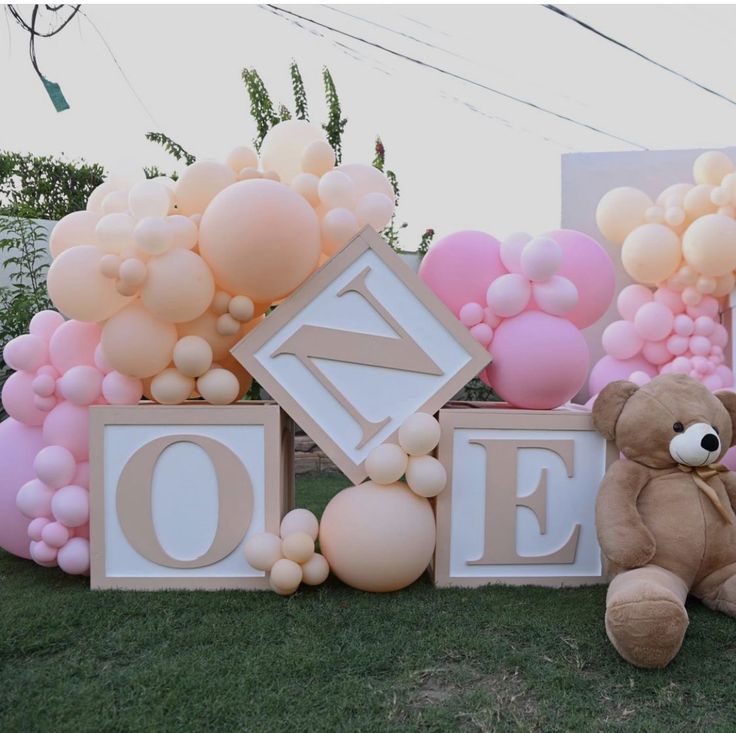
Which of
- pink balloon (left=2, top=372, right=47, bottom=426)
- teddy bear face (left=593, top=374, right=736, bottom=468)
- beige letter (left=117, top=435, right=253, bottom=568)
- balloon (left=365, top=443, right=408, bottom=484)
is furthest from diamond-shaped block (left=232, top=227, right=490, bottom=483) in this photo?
pink balloon (left=2, top=372, right=47, bottom=426)

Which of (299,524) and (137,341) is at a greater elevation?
(137,341)

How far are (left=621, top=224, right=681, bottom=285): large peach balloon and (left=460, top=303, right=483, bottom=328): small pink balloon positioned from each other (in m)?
1.47

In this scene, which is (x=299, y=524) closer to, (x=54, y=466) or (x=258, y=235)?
(x=54, y=466)

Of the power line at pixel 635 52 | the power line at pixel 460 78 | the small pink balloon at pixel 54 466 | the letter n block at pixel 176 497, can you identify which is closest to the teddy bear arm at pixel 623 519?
the letter n block at pixel 176 497

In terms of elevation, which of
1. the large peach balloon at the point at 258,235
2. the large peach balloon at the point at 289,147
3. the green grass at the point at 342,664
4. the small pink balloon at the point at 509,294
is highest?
the large peach balloon at the point at 289,147

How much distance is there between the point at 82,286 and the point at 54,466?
71 cm

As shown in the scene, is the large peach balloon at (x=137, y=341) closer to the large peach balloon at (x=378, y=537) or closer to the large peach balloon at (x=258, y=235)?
the large peach balloon at (x=258, y=235)

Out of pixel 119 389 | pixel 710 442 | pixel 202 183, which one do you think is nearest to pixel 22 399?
pixel 119 389

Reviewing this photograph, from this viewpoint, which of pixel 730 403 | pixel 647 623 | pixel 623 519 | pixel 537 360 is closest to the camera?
pixel 647 623

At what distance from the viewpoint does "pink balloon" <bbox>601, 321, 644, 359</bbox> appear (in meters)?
4.14

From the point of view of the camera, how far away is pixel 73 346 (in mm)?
3039

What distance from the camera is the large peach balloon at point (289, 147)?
3176 mm

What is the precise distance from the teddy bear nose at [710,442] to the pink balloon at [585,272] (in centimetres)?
81

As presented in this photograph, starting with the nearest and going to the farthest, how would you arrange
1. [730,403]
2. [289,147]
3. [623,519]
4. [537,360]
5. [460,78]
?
[623,519] < [730,403] < [537,360] < [289,147] < [460,78]
